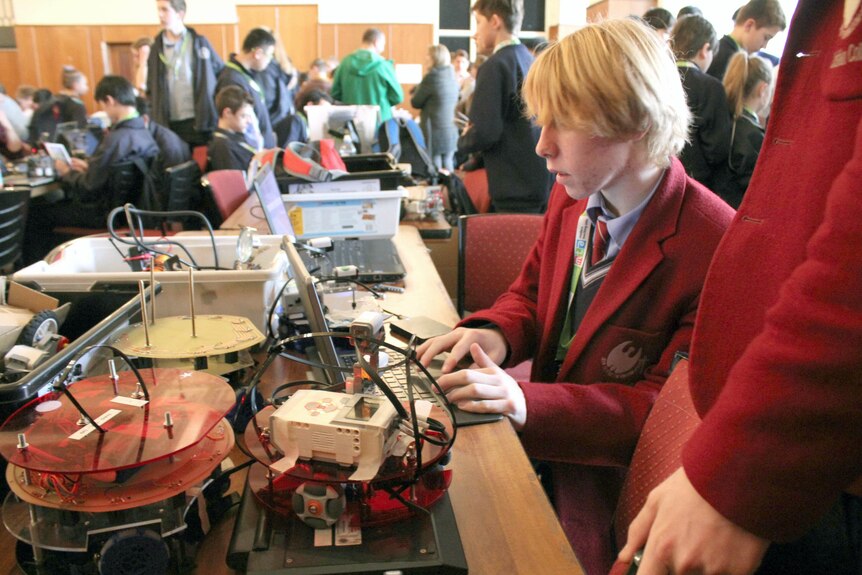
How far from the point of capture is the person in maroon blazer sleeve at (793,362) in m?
0.48

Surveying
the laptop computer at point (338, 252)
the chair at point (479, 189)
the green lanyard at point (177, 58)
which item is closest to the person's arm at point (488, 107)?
the chair at point (479, 189)

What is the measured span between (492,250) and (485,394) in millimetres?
1048

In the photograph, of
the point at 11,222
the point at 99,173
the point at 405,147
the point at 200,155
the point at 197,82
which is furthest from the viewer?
the point at 197,82

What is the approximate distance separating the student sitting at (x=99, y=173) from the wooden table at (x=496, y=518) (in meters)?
3.19

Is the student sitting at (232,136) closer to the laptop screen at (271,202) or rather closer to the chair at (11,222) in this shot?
the chair at (11,222)

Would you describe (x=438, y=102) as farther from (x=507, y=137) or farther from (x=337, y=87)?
(x=507, y=137)

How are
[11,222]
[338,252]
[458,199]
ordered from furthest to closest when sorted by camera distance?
[458,199]
[11,222]
[338,252]

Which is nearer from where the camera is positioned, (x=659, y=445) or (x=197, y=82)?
(x=659, y=445)

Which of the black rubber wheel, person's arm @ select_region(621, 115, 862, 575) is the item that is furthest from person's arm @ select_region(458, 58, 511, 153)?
person's arm @ select_region(621, 115, 862, 575)

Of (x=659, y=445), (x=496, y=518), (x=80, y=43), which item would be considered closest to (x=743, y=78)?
(x=659, y=445)

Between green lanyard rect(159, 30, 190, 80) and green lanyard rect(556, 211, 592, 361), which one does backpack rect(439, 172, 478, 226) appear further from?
green lanyard rect(159, 30, 190, 80)

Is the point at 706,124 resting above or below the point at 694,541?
above

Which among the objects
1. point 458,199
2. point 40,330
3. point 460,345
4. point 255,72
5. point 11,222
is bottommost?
point 11,222

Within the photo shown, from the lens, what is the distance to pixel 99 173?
3531 mm
